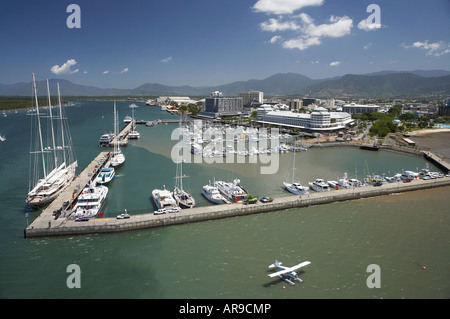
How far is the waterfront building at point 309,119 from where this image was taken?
158 feet

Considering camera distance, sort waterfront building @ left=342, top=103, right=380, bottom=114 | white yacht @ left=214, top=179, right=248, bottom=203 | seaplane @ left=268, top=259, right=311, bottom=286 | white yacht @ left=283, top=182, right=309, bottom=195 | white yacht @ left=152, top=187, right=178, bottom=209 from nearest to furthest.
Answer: seaplane @ left=268, top=259, right=311, bottom=286 → white yacht @ left=152, top=187, right=178, bottom=209 → white yacht @ left=214, top=179, right=248, bottom=203 → white yacht @ left=283, top=182, right=309, bottom=195 → waterfront building @ left=342, top=103, right=380, bottom=114

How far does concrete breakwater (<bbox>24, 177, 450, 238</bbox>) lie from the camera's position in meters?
13.4

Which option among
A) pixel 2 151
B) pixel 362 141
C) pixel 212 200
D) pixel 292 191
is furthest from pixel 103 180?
pixel 362 141

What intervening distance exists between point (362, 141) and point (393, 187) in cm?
2355

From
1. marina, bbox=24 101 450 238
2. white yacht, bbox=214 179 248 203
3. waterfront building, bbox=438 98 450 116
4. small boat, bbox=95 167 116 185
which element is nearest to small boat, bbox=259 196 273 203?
marina, bbox=24 101 450 238

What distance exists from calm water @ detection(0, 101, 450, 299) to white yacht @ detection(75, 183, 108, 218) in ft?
2.48

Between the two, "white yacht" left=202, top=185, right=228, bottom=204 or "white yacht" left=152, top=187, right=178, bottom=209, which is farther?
"white yacht" left=202, top=185, right=228, bottom=204

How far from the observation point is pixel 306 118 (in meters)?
50.7

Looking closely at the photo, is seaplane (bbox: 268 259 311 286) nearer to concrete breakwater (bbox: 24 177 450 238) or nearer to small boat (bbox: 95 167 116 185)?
concrete breakwater (bbox: 24 177 450 238)

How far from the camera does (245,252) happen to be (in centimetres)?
1230

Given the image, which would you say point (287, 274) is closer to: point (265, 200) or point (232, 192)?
point (265, 200)

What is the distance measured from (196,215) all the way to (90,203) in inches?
232

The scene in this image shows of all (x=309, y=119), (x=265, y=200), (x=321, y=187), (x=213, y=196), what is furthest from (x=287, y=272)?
(x=309, y=119)

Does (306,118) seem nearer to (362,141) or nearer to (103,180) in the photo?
(362,141)
